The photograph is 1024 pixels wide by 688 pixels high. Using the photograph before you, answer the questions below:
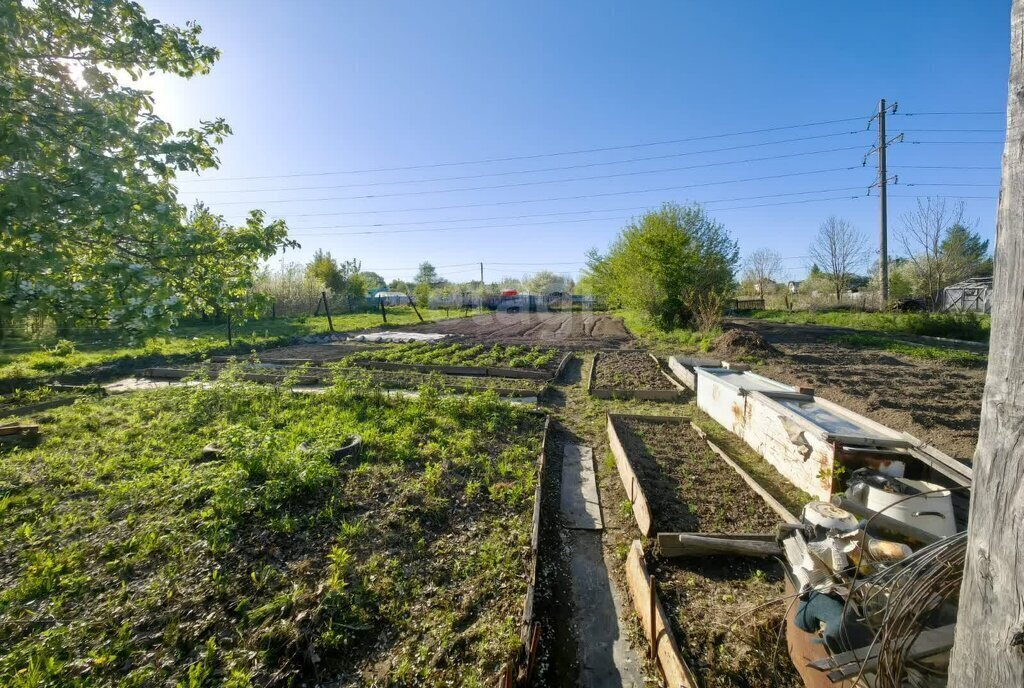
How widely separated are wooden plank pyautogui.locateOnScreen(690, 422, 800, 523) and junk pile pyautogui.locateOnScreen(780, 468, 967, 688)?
0.67m

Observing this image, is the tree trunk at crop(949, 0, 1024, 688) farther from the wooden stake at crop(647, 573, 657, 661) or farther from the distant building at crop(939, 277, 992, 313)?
the distant building at crop(939, 277, 992, 313)

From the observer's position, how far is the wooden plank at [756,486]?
12.9 feet

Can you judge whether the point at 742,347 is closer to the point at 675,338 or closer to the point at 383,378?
the point at 675,338

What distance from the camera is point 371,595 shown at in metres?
2.99

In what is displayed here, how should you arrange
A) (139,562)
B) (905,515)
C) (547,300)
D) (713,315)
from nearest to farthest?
(905,515), (139,562), (713,315), (547,300)

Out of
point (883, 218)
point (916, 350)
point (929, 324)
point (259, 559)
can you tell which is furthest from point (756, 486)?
point (883, 218)

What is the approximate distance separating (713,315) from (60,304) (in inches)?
697

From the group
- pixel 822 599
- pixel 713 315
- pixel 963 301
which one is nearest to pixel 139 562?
pixel 822 599

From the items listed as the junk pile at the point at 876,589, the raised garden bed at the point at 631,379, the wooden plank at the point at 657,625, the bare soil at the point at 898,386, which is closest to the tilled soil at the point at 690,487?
the wooden plank at the point at 657,625

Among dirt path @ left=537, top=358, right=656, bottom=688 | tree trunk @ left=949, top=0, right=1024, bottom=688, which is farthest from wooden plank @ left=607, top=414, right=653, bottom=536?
tree trunk @ left=949, top=0, right=1024, bottom=688

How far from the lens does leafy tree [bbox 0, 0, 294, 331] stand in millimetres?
2445

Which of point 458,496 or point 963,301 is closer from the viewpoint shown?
point 458,496

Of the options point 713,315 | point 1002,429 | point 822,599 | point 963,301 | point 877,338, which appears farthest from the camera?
point 963,301

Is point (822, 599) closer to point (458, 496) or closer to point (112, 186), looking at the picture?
point (458, 496)
